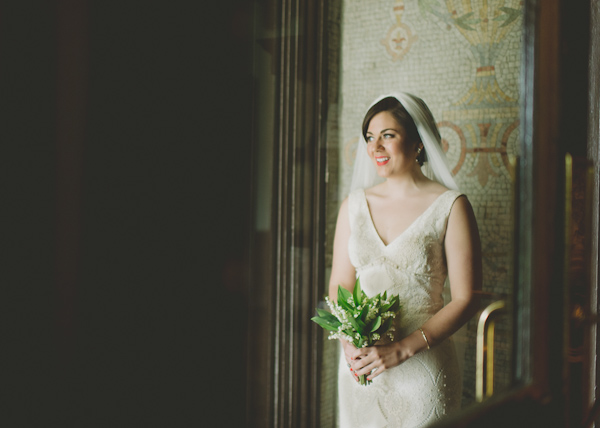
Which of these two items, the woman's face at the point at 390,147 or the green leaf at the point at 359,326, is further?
the woman's face at the point at 390,147

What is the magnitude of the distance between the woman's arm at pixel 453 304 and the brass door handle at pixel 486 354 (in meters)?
0.07

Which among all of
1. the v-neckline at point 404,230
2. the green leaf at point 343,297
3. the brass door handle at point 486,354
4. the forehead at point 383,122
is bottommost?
the brass door handle at point 486,354

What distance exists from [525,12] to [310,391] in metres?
1.21

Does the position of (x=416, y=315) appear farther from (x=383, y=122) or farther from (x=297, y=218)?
(x=383, y=122)

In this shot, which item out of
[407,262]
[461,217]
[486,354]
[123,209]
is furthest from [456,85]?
[123,209]

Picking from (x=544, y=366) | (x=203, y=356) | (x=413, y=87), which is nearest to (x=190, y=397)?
(x=203, y=356)

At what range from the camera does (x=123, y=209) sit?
0.48 metres

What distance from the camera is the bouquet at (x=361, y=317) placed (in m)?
1.39

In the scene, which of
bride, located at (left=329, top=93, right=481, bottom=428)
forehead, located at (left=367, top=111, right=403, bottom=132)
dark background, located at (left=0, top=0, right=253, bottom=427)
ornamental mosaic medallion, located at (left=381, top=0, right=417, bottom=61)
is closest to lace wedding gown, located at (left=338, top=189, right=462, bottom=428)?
bride, located at (left=329, top=93, right=481, bottom=428)

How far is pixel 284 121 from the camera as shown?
133 cm

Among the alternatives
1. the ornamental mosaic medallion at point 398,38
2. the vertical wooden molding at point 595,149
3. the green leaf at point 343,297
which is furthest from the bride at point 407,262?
the vertical wooden molding at point 595,149

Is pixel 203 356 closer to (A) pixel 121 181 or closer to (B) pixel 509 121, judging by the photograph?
(A) pixel 121 181

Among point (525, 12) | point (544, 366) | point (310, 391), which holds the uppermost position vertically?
point (525, 12)

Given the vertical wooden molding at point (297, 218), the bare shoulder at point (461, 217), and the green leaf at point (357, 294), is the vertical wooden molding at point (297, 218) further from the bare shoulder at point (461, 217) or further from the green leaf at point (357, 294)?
the bare shoulder at point (461, 217)
